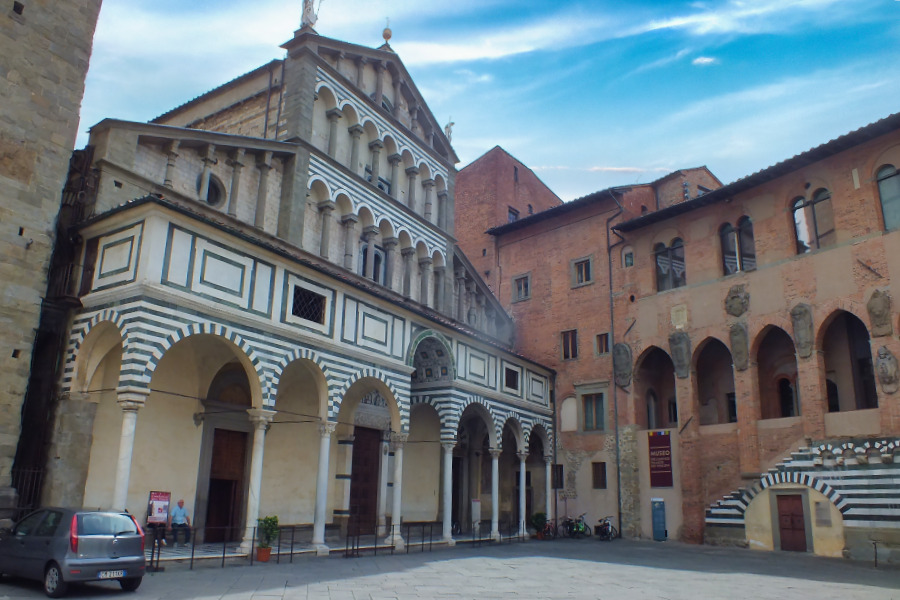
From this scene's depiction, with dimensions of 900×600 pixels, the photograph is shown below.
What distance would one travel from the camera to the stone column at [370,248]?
22016mm

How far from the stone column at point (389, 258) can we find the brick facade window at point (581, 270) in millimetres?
8153

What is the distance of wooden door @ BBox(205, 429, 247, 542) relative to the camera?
54.3 feet

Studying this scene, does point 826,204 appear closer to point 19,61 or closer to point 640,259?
point 640,259

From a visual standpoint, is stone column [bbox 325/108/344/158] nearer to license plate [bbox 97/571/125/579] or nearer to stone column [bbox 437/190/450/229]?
stone column [bbox 437/190/450/229]

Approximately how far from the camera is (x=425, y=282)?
2450 cm

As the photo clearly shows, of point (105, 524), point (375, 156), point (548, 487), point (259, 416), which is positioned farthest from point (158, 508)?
point (548, 487)

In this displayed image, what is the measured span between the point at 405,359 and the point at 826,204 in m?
13.5

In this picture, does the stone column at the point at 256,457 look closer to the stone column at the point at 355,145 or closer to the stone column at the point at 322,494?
the stone column at the point at 322,494

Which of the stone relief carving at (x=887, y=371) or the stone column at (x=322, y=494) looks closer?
the stone column at (x=322, y=494)

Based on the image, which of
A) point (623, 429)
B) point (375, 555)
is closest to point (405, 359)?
point (375, 555)

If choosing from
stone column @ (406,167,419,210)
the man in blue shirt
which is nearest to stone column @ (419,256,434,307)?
stone column @ (406,167,419,210)

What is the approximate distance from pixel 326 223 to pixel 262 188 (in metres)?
2.32

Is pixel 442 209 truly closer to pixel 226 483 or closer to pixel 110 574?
pixel 226 483

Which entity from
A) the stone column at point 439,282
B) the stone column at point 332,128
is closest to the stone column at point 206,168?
the stone column at point 332,128
